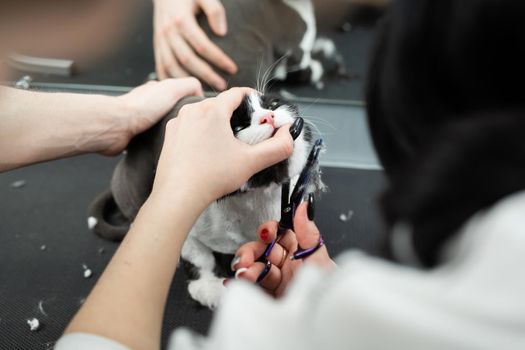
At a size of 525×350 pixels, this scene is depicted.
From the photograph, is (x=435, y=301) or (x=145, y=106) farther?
(x=145, y=106)

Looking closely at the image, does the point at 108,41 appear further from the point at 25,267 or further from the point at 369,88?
the point at 369,88

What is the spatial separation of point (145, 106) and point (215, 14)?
304 millimetres

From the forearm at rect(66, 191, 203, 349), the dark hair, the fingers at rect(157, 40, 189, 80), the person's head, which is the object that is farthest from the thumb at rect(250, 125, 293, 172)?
the fingers at rect(157, 40, 189, 80)

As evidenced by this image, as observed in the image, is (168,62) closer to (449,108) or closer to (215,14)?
(215,14)

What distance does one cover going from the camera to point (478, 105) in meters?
0.31

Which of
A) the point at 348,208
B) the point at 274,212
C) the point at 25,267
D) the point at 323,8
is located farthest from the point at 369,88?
the point at 323,8

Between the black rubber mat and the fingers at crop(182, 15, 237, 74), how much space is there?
0.39 metres

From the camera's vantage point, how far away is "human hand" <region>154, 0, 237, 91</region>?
38.1 inches

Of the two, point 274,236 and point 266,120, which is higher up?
point 266,120

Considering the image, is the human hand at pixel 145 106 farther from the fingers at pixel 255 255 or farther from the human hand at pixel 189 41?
the fingers at pixel 255 255

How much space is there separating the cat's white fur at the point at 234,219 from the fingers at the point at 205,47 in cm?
32

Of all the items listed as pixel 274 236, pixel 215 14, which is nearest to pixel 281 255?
pixel 274 236

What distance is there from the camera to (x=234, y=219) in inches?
30.5

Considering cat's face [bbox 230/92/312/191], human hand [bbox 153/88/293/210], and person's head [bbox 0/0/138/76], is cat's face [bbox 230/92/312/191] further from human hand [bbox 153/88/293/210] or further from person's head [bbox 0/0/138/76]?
person's head [bbox 0/0/138/76]
